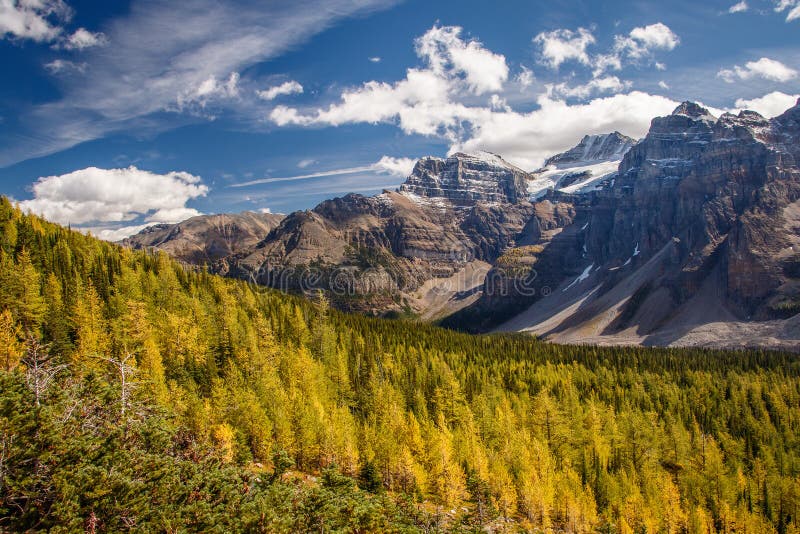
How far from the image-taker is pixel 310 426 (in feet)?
189

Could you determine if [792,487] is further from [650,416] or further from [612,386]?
[612,386]

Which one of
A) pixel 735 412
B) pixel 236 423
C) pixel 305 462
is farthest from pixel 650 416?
pixel 236 423

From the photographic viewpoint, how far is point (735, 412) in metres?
118

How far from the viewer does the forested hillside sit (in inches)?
778

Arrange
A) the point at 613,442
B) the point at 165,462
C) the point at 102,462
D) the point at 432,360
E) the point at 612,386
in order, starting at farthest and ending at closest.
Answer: the point at 612,386
the point at 432,360
the point at 613,442
the point at 165,462
the point at 102,462

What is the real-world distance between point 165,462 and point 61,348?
48.9m

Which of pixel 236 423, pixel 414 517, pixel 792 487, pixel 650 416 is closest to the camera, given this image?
pixel 414 517

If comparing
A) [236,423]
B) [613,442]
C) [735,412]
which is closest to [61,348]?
[236,423]

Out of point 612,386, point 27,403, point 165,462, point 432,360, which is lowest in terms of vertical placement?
point 612,386

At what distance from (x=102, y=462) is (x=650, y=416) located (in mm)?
110610

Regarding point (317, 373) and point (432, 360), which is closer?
point (317, 373)

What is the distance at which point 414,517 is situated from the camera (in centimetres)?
3950

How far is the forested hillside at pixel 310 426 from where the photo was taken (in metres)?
19.8

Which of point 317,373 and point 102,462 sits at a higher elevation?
point 102,462
